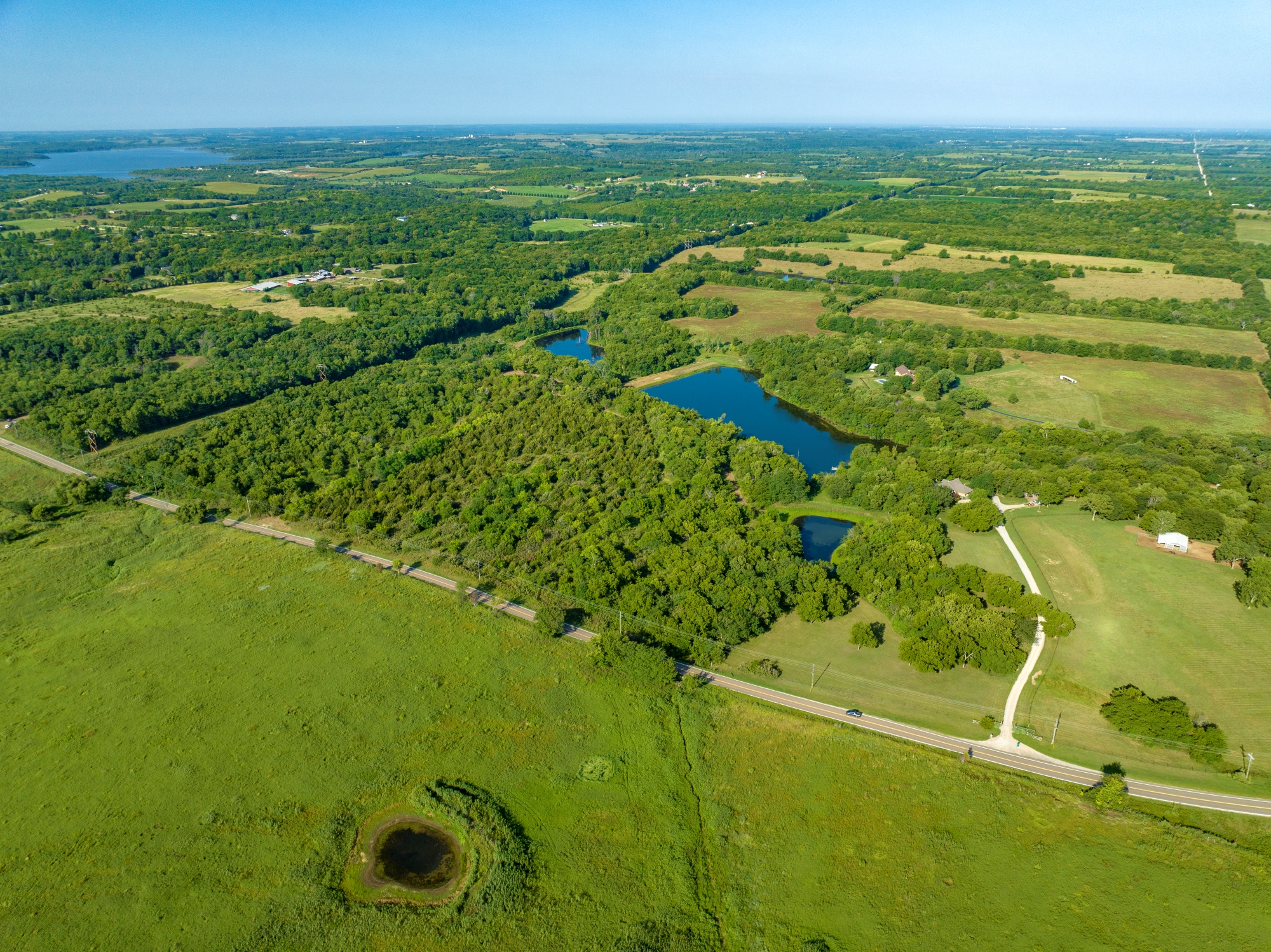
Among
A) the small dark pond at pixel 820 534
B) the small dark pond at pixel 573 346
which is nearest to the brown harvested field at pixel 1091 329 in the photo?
the small dark pond at pixel 573 346

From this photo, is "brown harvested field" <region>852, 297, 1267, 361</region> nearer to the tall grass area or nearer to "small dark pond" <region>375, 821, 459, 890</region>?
the tall grass area

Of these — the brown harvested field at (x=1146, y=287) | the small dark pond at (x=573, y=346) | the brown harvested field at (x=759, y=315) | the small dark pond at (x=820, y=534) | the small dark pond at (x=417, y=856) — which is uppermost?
the brown harvested field at (x=1146, y=287)

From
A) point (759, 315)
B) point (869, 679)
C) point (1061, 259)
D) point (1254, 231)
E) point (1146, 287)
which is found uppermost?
point (1254, 231)

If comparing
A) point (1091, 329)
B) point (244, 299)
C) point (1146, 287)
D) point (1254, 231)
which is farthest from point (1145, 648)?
point (1254, 231)

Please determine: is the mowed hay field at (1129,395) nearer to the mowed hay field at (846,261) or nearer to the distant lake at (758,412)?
the distant lake at (758,412)

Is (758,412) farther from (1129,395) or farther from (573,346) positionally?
(1129,395)

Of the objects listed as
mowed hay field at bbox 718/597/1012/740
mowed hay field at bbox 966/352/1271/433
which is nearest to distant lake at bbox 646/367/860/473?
mowed hay field at bbox 966/352/1271/433
